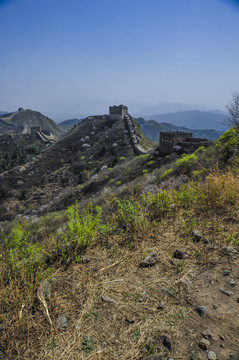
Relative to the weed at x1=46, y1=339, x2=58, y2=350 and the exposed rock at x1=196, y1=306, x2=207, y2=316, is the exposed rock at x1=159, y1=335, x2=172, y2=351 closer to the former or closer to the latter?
the exposed rock at x1=196, y1=306, x2=207, y2=316

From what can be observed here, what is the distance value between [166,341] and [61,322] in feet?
3.53

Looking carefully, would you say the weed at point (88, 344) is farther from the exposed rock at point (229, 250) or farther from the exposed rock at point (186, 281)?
the exposed rock at point (229, 250)

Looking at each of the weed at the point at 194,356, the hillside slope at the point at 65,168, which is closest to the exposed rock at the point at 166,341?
the weed at the point at 194,356

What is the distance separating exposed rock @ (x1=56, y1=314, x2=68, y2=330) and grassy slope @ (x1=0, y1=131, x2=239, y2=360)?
0.11ft

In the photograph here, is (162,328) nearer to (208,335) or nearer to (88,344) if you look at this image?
(208,335)

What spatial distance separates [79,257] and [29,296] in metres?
0.91

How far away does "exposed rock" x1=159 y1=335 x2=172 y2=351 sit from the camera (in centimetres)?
176

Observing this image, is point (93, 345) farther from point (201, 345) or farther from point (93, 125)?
point (93, 125)

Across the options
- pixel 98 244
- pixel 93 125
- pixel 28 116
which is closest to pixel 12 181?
pixel 93 125

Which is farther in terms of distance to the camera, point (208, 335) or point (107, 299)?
point (107, 299)

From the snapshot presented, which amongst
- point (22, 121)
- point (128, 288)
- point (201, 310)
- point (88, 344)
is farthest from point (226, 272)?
point (22, 121)

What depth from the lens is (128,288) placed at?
96.8 inches

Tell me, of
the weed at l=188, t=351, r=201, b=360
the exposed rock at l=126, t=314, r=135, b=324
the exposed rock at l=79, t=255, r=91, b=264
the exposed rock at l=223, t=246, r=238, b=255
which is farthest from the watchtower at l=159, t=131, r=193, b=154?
the weed at l=188, t=351, r=201, b=360

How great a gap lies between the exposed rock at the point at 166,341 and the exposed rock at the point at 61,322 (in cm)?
96
